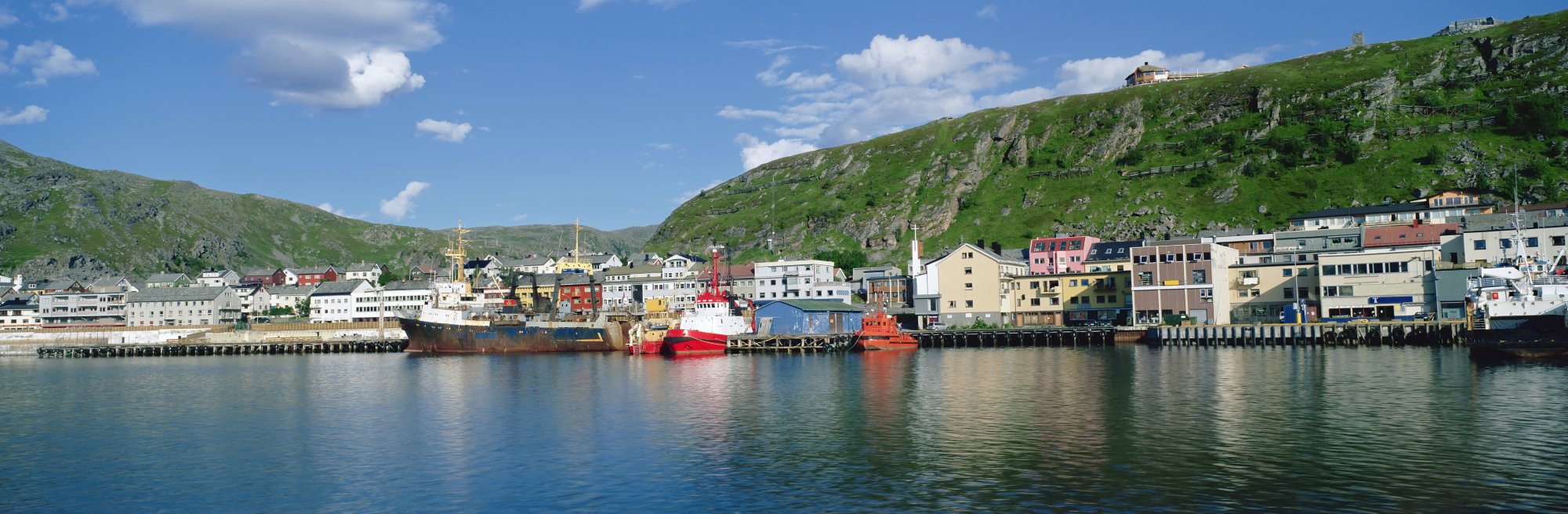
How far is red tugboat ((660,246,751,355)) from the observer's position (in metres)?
86.6

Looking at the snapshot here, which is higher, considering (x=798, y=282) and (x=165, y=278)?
(x=165, y=278)

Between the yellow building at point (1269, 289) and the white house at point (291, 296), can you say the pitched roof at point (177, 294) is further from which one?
the yellow building at point (1269, 289)

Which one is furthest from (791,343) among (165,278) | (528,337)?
(165,278)

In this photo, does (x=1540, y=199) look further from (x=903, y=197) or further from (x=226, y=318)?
(x=226, y=318)

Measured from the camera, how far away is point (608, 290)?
148 metres

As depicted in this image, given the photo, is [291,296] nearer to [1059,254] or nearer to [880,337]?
[880,337]

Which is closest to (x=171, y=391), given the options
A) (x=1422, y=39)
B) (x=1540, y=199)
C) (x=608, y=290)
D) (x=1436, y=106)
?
(x=608, y=290)

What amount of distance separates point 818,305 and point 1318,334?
47.3m

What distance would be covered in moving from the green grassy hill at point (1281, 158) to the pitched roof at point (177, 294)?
91.4 m

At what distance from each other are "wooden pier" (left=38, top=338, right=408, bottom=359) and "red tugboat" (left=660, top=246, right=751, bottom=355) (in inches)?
1662

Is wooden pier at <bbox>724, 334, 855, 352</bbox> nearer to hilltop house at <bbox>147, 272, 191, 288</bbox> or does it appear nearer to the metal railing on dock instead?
the metal railing on dock

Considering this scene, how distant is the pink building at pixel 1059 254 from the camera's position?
124 m

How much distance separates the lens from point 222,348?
116m

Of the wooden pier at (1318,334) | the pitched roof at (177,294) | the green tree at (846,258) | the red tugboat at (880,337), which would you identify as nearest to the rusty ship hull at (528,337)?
the red tugboat at (880,337)
